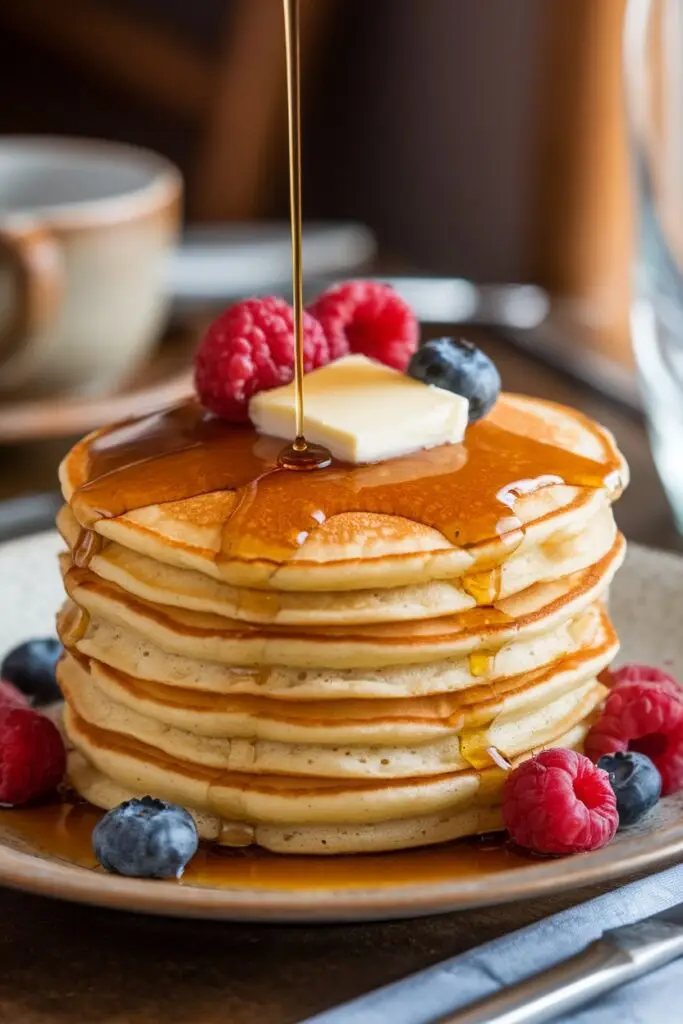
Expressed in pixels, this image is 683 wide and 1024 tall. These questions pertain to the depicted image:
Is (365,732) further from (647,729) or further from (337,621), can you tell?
(647,729)

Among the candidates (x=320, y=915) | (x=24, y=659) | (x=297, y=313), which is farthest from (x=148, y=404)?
(x=320, y=915)

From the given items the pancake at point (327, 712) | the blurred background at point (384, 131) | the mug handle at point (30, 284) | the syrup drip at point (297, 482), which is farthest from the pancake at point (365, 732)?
the blurred background at point (384, 131)

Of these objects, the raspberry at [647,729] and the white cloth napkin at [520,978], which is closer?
the white cloth napkin at [520,978]

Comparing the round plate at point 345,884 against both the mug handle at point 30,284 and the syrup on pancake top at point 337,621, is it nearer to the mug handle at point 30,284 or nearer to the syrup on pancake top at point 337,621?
the syrup on pancake top at point 337,621

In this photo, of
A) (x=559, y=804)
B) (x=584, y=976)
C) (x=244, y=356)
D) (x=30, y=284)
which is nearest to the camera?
(x=584, y=976)

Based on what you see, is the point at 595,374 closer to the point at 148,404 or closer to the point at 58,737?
the point at 148,404

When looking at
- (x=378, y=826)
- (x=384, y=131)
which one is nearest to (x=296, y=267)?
(x=378, y=826)
